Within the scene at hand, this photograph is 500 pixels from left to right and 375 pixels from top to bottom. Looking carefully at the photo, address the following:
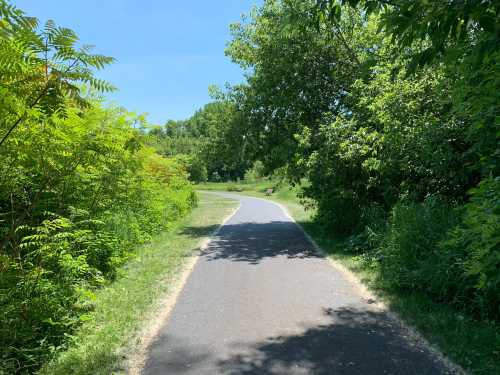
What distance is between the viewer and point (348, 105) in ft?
44.4

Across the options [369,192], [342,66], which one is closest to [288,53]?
[342,66]

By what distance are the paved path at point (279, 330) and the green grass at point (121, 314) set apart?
42 cm

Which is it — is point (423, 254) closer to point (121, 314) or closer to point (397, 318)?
point (397, 318)

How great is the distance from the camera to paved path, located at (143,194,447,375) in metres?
4.54

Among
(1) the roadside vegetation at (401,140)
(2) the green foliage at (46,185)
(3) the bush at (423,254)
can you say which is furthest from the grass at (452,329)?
(2) the green foliage at (46,185)

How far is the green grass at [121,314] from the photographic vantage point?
4.51 m

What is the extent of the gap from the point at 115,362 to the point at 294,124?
37.9ft

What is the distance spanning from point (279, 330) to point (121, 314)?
240cm

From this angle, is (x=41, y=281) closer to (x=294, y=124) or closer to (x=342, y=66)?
(x=294, y=124)

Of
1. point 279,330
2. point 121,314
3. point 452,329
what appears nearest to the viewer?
point 452,329

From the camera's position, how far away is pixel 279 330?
560 centimetres

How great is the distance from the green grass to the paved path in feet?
1.38

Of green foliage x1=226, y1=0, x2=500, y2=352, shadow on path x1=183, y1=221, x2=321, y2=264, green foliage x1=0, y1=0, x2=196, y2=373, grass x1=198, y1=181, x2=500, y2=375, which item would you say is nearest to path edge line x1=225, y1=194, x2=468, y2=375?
grass x1=198, y1=181, x2=500, y2=375

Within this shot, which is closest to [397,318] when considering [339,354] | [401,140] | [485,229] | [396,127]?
[339,354]
